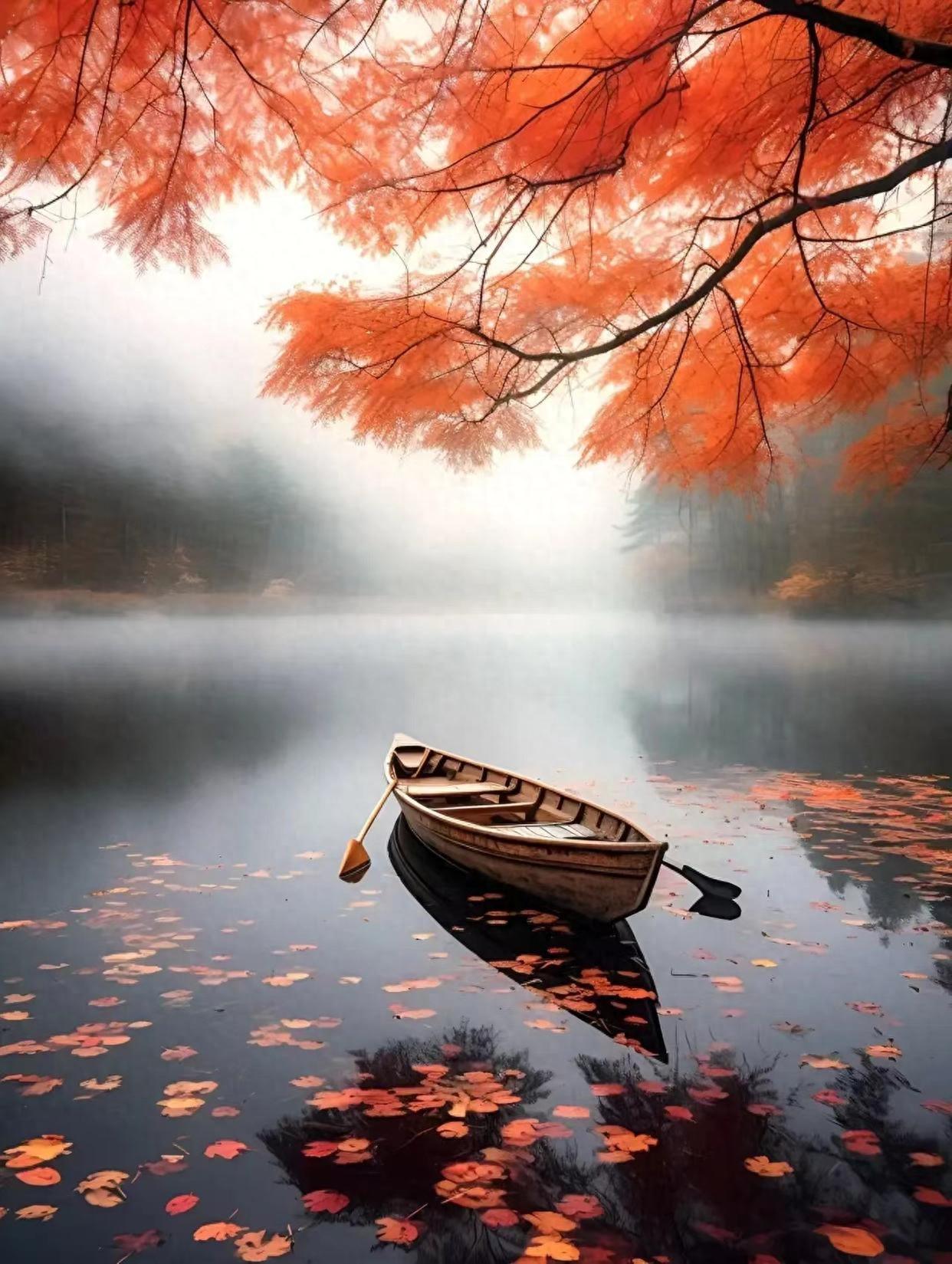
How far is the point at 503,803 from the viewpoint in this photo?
5.87 metres

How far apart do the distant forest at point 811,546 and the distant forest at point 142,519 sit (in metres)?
16.1

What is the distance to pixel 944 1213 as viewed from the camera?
7.31ft

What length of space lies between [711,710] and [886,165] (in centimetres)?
893

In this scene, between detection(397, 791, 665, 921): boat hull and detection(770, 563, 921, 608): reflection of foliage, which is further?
detection(770, 563, 921, 608): reflection of foliage

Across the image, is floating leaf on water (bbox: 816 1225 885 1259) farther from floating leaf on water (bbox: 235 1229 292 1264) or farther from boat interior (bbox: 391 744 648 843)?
boat interior (bbox: 391 744 648 843)

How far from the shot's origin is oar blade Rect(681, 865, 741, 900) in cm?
416

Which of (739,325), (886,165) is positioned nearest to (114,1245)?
(739,325)

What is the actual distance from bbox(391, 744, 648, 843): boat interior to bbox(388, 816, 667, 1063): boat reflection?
39 cm

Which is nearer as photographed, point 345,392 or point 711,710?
point 345,392

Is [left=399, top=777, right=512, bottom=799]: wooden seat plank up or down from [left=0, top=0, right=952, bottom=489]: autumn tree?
down

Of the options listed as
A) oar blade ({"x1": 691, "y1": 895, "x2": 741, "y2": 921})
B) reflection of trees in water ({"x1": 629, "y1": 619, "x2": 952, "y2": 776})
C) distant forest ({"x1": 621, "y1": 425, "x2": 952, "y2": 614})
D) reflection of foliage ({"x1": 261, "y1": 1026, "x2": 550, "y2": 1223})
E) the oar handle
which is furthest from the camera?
distant forest ({"x1": 621, "y1": 425, "x2": 952, "y2": 614})

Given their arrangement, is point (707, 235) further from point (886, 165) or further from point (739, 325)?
point (739, 325)

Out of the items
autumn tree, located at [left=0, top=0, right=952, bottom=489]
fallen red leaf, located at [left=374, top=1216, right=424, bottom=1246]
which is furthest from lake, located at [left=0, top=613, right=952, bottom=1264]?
autumn tree, located at [left=0, top=0, right=952, bottom=489]

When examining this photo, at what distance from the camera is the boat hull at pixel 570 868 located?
399cm
